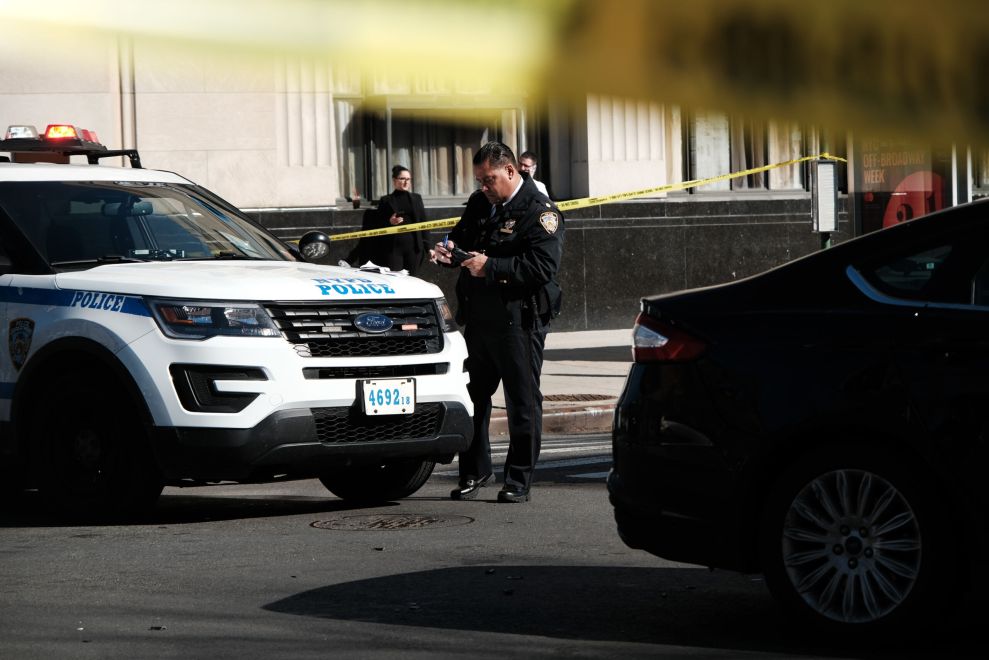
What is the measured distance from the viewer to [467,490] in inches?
340

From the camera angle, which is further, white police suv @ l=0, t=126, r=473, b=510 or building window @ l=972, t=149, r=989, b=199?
white police suv @ l=0, t=126, r=473, b=510

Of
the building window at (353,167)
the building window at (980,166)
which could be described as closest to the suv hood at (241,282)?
the building window at (980,166)

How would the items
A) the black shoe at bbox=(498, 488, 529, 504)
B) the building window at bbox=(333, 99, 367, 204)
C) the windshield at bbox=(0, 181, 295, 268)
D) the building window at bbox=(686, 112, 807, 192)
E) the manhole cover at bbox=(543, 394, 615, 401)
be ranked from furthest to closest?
the building window at bbox=(333, 99, 367, 204), the manhole cover at bbox=(543, 394, 615, 401), the black shoe at bbox=(498, 488, 529, 504), the windshield at bbox=(0, 181, 295, 268), the building window at bbox=(686, 112, 807, 192)

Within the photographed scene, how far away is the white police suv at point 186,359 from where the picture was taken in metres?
7.36

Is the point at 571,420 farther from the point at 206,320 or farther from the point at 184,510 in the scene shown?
the point at 206,320

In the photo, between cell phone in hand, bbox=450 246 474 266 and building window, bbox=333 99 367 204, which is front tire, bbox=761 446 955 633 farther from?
building window, bbox=333 99 367 204

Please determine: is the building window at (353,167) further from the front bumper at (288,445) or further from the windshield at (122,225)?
the front bumper at (288,445)

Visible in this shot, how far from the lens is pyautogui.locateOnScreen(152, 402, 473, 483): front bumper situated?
7.33 m

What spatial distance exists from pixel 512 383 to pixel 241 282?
165 cm

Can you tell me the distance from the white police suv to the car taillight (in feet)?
8.04

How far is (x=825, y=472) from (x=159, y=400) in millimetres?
3493

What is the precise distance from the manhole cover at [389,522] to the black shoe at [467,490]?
1.94ft

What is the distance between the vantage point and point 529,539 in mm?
7230

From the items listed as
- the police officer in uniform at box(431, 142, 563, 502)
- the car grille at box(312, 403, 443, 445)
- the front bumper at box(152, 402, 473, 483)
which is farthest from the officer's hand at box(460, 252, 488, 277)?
the front bumper at box(152, 402, 473, 483)
